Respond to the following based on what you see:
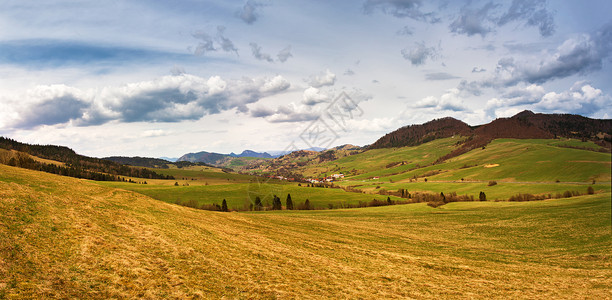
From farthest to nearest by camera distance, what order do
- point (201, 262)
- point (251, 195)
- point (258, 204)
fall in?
point (251, 195) < point (258, 204) < point (201, 262)

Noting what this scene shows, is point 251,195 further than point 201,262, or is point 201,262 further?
point 251,195

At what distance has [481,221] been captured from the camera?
59688 mm

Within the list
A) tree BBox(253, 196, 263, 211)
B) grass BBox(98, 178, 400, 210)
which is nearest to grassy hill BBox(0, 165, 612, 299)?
tree BBox(253, 196, 263, 211)

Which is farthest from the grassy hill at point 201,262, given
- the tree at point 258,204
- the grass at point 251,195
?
the grass at point 251,195

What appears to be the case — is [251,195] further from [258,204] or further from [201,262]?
[201,262]

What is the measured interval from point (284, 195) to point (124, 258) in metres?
117

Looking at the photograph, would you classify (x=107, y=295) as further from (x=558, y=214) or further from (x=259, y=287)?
(x=558, y=214)

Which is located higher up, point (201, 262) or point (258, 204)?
point (201, 262)

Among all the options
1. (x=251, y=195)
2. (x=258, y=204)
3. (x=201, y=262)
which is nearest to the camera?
(x=201, y=262)

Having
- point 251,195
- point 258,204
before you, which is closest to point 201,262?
point 258,204

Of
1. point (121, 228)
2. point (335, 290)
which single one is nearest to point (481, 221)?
point (335, 290)

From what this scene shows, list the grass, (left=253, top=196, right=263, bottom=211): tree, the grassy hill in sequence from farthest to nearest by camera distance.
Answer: the grass → (left=253, top=196, right=263, bottom=211): tree → the grassy hill

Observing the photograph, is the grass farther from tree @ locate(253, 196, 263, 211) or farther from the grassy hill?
the grassy hill

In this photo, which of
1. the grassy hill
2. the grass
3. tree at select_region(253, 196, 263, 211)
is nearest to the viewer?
the grassy hill
